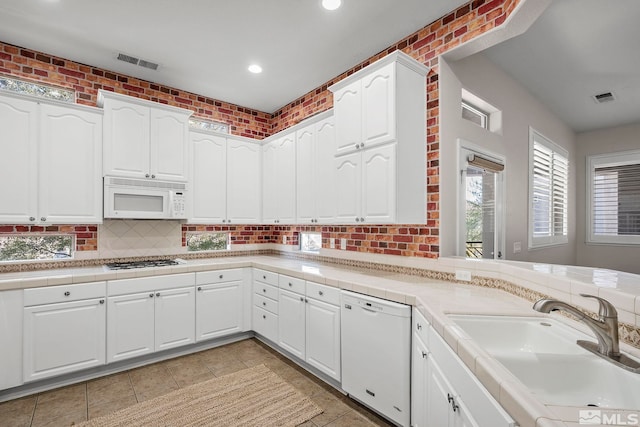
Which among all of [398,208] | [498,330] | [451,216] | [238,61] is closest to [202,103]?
[238,61]

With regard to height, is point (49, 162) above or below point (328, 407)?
above

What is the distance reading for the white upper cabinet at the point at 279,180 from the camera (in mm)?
3717

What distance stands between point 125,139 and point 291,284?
2.17 meters

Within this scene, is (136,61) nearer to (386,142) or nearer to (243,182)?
(243,182)

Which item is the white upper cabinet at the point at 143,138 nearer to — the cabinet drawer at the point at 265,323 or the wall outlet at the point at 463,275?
the cabinet drawer at the point at 265,323

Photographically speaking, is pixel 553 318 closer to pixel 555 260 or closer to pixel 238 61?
pixel 238 61

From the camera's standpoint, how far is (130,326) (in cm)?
291

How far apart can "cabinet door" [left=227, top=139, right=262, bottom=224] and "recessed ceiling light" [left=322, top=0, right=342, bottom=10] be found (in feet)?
6.87

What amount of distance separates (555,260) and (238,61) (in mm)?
4883

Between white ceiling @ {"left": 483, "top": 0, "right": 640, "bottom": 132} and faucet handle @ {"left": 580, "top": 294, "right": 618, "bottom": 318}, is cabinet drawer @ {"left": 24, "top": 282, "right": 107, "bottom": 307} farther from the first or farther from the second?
white ceiling @ {"left": 483, "top": 0, "right": 640, "bottom": 132}

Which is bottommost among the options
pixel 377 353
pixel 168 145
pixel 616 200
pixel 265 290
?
pixel 377 353

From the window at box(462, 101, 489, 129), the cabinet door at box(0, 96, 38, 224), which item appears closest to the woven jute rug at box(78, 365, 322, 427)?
the cabinet door at box(0, 96, 38, 224)

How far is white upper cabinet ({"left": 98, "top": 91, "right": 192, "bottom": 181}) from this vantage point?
3.11 metres

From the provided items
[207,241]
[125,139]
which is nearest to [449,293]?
[207,241]
